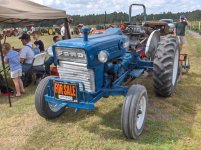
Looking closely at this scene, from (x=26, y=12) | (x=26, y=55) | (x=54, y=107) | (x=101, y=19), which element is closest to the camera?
(x=54, y=107)

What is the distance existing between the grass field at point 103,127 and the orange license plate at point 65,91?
0.62 meters

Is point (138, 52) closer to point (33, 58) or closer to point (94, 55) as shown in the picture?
point (94, 55)

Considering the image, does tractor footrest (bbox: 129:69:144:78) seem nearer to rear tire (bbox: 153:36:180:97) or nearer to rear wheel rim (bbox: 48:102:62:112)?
rear tire (bbox: 153:36:180:97)

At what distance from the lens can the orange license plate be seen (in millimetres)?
4148

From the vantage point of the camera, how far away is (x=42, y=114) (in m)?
4.83

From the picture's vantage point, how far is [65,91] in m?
4.21

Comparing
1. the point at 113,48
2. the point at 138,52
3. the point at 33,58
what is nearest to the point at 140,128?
the point at 113,48

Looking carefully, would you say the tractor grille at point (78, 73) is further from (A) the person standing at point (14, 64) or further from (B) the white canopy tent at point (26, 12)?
(B) the white canopy tent at point (26, 12)

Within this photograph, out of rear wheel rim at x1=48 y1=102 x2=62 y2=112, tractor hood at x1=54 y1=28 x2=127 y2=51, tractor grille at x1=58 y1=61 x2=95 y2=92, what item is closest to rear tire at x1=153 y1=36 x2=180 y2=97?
tractor hood at x1=54 y1=28 x2=127 y2=51

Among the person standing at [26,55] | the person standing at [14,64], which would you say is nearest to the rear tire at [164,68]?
the person standing at [14,64]

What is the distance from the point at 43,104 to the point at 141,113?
1582mm

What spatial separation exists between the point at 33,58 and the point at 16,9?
1.36 m

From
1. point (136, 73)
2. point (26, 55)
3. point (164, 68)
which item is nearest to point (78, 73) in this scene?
point (136, 73)

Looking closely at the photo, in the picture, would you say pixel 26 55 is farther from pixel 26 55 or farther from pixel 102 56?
pixel 102 56
